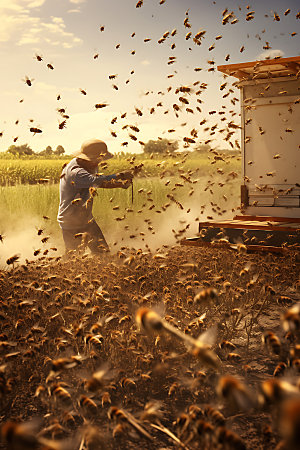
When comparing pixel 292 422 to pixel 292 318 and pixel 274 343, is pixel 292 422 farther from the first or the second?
pixel 274 343

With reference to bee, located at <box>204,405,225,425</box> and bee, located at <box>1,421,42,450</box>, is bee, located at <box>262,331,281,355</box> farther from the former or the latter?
Answer: bee, located at <box>1,421,42,450</box>

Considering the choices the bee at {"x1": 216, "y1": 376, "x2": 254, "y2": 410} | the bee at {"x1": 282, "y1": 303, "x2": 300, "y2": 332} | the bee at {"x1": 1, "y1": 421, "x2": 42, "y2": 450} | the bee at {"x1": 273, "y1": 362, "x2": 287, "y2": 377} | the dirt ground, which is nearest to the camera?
the bee at {"x1": 1, "y1": 421, "x2": 42, "y2": 450}

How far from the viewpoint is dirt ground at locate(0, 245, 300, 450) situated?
3.01 metres

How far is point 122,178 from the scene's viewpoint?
356 inches

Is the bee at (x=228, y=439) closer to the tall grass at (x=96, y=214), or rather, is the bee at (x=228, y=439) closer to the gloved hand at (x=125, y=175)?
the gloved hand at (x=125, y=175)

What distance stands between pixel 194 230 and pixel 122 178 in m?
8.72

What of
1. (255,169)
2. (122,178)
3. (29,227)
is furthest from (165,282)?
(29,227)

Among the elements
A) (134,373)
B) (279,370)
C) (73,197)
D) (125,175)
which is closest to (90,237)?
(73,197)

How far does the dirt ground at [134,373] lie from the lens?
3008 mm

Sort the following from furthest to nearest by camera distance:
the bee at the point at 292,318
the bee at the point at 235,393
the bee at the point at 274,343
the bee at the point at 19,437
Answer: the bee at the point at 274,343 → the bee at the point at 292,318 → the bee at the point at 235,393 → the bee at the point at 19,437

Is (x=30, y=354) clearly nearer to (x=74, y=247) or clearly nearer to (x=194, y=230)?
(x=74, y=247)

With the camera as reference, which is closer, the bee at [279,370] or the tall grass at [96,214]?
the bee at [279,370]

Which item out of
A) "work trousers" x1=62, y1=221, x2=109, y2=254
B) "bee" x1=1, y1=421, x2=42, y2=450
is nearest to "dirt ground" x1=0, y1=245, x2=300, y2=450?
"bee" x1=1, y1=421, x2=42, y2=450

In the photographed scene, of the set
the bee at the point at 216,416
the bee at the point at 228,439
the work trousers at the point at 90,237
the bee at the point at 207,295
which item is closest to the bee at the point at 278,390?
the bee at the point at 228,439
